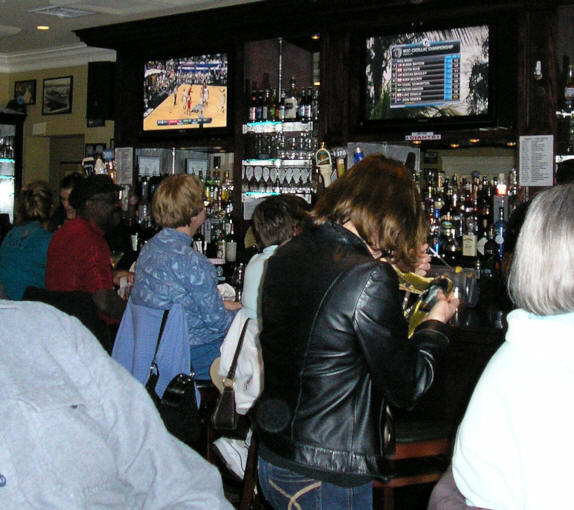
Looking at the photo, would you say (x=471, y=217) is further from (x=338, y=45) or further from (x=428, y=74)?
(x=338, y=45)

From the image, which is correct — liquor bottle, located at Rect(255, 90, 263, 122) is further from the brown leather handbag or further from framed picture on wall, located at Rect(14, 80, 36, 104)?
framed picture on wall, located at Rect(14, 80, 36, 104)

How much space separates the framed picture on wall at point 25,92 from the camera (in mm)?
9742

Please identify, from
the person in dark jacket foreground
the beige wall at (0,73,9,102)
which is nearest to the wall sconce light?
the person in dark jacket foreground

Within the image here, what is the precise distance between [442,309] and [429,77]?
3101 millimetres

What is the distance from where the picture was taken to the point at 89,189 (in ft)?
13.5

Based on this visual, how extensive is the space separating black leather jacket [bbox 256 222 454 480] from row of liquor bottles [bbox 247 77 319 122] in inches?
148

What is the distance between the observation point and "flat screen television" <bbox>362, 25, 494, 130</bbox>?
4.66 meters

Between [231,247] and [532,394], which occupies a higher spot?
[231,247]

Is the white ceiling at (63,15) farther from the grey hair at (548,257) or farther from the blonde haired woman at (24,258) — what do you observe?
the grey hair at (548,257)

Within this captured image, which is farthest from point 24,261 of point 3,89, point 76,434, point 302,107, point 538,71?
point 3,89

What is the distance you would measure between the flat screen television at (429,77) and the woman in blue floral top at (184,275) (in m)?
1.86

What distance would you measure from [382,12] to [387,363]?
3658mm

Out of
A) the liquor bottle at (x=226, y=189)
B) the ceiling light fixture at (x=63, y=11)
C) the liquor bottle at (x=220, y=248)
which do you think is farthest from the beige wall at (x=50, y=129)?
the liquor bottle at (x=220, y=248)

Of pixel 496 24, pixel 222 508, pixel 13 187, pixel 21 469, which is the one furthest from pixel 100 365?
pixel 13 187
